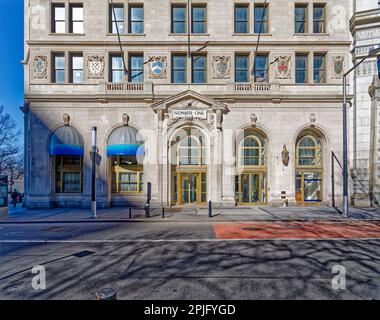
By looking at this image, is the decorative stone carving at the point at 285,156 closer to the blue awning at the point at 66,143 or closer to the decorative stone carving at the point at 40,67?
the blue awning at the point at 66,143

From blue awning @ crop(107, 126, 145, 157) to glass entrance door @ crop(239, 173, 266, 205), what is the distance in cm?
920

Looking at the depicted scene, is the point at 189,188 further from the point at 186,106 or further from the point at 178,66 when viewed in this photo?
the point at 178,66

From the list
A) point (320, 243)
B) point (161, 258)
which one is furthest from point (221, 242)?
point (320, 243)

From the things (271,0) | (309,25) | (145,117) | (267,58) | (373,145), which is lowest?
(373,145)

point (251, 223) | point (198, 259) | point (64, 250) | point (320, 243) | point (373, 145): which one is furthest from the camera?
point (373, 145)

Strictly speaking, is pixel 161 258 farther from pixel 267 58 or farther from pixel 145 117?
pixel 267 58

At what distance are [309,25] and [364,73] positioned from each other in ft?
20.3

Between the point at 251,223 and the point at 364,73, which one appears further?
the point at 364,73

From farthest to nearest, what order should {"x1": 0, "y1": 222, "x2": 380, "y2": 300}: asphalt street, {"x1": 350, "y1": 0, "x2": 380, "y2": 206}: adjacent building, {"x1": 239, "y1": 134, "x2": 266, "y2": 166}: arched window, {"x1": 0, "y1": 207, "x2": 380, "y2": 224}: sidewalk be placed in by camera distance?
{"x1": 239, "y1": 134, "x2": 266, "y2": 166}: arched window < {"x1": 350, "y1": 0, "x2": 380, "y2": 206}: adjacent building < {"x1": 0, "y1": 207, "x2": 380, "y2": 224}: sidewalk < {"x1": 0, "y1": 222, "x2": 380, "y2": 300}: asphalt street

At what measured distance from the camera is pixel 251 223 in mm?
12305

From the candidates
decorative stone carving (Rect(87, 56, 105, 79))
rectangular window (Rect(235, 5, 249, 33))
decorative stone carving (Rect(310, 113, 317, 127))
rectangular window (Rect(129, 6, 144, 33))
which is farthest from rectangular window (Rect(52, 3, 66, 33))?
decorative stone carving (Rect(310, 113, 317, 127))

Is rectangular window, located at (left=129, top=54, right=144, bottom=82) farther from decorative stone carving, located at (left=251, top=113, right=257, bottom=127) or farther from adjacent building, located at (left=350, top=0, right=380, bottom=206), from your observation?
adjacent building, located at (left=350, top=0, right=380, bottom=206)

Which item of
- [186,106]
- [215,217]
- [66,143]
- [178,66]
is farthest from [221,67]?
[66,143]

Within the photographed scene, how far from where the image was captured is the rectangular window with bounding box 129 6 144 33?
18.7 metres
